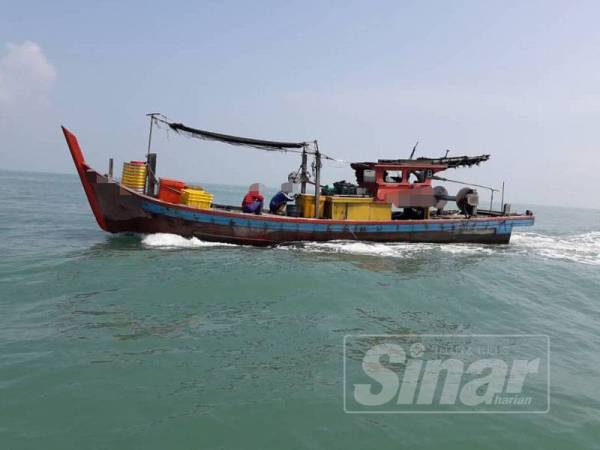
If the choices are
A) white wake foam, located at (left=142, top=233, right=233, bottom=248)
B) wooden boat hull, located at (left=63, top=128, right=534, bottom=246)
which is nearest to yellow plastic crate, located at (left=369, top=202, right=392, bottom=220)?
wooden boat hull, located at (left=63, top=128, right=534, bottom=246)

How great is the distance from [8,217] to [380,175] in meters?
18.7

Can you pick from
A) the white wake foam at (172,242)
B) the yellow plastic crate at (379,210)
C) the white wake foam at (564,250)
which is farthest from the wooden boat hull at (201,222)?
the white wake foam at (564,250)

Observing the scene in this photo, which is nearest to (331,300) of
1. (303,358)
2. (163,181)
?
(303,358)

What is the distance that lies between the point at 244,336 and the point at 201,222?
27.4 feet

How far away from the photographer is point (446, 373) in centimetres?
648

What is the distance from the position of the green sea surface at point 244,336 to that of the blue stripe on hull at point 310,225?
95 cm

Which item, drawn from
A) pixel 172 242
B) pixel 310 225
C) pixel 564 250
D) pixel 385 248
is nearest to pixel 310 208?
pixel 310 225

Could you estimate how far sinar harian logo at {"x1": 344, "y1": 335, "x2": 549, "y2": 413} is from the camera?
18.5 feet

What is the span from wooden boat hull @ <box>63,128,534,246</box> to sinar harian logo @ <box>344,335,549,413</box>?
8472 millimetres

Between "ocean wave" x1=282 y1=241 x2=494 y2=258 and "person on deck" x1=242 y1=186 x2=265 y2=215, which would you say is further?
"person on deck" x1=242 y1=186 x2=265 y2=215

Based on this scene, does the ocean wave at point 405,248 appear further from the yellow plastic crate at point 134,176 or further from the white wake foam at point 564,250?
the yellow plastic crate at point 134,176

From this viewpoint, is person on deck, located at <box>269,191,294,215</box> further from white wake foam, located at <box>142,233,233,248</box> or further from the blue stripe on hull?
white wake foam, located at <box>142,233,233,248</box>

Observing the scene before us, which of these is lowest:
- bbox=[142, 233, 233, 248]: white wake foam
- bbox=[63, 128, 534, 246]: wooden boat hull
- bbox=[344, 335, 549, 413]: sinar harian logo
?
bbox=[344, 335, 549, 413]: sinar harian logo

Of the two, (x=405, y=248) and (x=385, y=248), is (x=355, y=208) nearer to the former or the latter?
(x=385, y=248)
